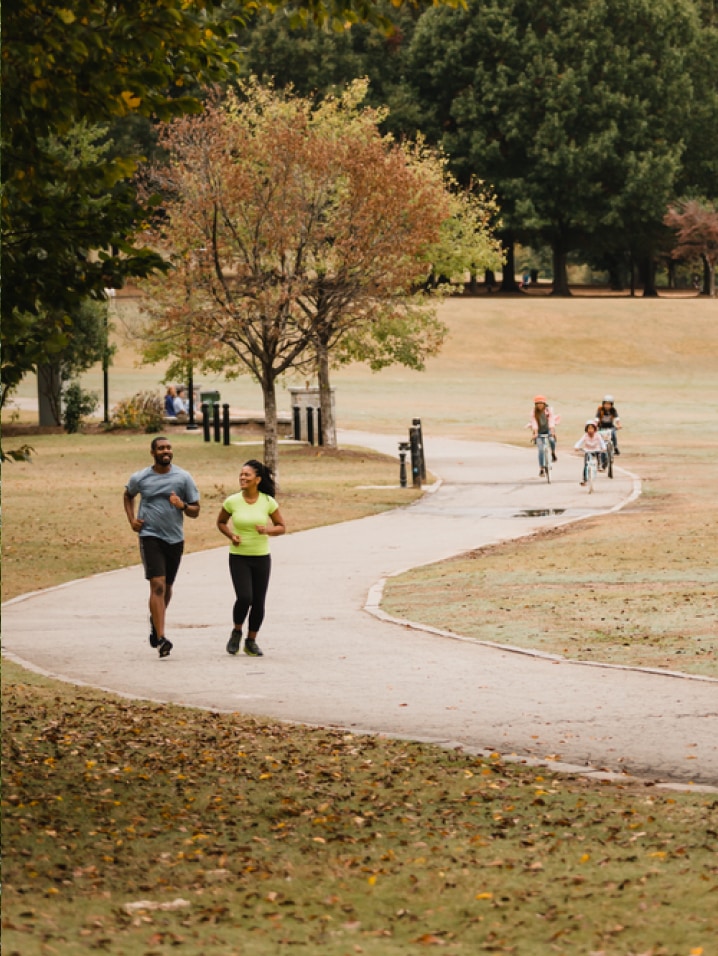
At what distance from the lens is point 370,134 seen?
131 ft

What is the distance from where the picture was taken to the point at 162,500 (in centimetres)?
1386

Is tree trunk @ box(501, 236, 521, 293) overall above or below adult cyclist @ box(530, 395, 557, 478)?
above

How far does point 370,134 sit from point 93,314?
11.0 meters

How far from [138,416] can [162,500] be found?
109 ft

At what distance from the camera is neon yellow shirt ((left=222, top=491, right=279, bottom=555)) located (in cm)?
1377

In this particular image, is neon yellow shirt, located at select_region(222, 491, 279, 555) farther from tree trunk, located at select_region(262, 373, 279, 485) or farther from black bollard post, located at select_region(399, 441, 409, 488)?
tree trunk, located at select_region(262, 373, 279, 485)

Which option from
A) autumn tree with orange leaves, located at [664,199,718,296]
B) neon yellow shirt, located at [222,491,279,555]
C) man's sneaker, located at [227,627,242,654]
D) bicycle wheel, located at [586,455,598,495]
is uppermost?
autumn tree with orange leaves, located at [664,199,718,296]

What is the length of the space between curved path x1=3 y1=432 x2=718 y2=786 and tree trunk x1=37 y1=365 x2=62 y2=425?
87.7 feet

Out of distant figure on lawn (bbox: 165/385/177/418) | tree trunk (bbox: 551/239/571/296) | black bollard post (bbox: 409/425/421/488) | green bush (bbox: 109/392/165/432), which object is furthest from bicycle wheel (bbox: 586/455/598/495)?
tree trunk (bbox: 551/239/571/296)

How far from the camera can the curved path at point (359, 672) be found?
34.2 feet

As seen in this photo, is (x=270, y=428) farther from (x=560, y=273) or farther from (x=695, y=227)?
(x=560, y=273)

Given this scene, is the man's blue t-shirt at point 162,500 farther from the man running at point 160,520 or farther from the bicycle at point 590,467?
the bicycle at point 590,467

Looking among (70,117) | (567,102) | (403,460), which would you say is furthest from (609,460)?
(567,102)

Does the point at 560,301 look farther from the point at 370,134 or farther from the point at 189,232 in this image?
the point at 189,232
